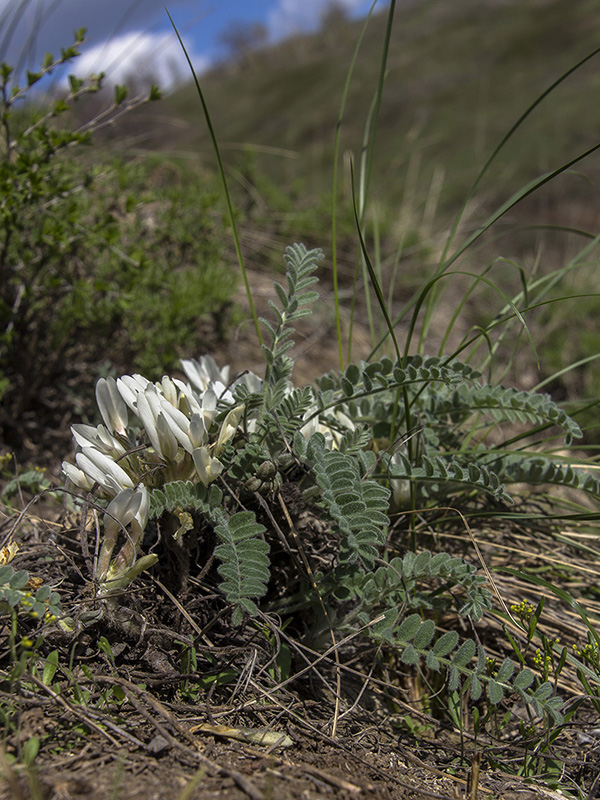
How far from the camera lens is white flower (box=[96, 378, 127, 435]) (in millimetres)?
1434

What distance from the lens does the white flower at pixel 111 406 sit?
4.70ft

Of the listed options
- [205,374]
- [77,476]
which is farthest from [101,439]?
[205,374]

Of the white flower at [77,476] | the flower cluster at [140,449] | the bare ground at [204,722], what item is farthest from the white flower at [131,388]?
the bare ground at [204,722]

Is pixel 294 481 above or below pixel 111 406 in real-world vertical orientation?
below

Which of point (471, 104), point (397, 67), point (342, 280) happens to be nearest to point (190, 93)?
point (397, 67)

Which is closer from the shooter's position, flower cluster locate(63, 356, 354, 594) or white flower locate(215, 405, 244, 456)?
flower cluster locate(63, 356, 354, 594)

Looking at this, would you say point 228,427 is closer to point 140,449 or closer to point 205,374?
point 140,449

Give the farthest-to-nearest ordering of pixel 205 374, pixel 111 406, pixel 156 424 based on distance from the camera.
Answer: pixel 205 374 < pixel 111 406 < pixel 156 424

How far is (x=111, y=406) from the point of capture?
1446 mm

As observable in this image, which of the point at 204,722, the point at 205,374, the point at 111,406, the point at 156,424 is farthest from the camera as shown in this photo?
the point at 205,374

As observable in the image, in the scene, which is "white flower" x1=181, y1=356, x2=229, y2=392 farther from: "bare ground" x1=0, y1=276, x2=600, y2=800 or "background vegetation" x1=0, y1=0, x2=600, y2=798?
"bare ground" x1=0, y1=276, x2=600, y2=800

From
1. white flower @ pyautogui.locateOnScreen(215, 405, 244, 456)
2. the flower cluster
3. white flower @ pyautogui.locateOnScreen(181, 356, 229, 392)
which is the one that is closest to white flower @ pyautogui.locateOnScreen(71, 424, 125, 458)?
the flower cluster

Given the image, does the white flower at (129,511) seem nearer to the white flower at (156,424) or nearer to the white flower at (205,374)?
the white flower at (156,424)

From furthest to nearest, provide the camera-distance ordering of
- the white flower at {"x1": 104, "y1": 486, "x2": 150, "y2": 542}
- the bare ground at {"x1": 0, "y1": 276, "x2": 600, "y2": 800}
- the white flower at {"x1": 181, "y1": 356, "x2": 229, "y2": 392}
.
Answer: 1. the white flower at {"x1": 181, "y1": 356, "x2": 229, "y2": 392}
2. the white flower at {"x1": 104, "y1": 486, "x2": 150, "y2": 542}
3. the bare ground at {"x1": 0, "y1": 276, "x2": 600, "y2": 800}
